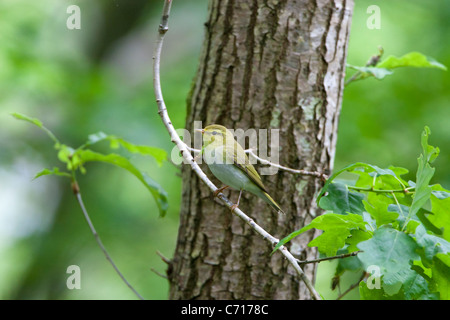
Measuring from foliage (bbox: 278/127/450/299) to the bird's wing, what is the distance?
0.56 meters

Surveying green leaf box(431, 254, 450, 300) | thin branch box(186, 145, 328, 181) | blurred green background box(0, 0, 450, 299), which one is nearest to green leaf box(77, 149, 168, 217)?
thin branch box(186, 145, 328, 181)

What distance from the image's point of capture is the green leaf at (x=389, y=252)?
1.53 meters

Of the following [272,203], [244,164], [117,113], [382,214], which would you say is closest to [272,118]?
[244,164]

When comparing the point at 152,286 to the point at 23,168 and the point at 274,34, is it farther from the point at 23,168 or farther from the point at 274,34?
the point at 274,34

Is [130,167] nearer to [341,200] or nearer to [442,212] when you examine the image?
[341,200]

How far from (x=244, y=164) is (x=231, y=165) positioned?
88 mm

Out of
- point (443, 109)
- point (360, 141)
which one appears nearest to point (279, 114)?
point (360, 141)

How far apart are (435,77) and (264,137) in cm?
462

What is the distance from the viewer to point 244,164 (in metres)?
2.95

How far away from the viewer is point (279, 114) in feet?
9.70

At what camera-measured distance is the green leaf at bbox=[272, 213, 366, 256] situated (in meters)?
1.82

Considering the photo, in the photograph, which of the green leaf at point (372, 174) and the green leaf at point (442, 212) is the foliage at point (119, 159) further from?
the green leaf at point (442, 212)

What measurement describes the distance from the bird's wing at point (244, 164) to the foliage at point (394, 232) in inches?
22.1
